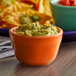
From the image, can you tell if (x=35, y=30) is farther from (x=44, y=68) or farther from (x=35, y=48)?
(x=44, y=68)

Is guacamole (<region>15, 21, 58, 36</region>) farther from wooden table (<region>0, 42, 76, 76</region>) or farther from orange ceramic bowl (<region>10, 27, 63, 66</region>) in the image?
wooden table (<region>0, 42, 76, 76</region>)

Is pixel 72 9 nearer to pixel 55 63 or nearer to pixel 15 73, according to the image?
pixel 55 63

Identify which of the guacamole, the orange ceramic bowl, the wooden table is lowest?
the wooden table

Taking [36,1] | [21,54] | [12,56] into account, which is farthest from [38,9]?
[21,54]

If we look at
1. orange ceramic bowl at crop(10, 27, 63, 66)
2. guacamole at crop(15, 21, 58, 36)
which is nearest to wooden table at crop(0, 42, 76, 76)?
orange ceramic bowl at crop(10, 27, 63, 66)

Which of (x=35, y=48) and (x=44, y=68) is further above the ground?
(x=35, y=48)

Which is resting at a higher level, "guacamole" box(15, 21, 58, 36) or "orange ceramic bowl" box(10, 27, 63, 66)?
"guacamole" box(15, 21, 58, 36)

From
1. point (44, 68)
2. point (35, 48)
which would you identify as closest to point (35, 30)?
point (35, 48)
